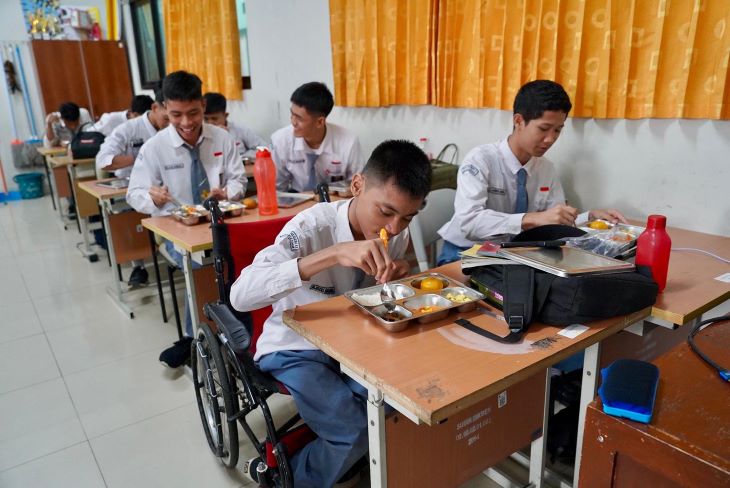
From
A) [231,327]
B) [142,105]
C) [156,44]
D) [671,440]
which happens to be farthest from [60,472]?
[156,44]

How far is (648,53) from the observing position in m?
2.07

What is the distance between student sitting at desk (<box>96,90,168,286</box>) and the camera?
3566 millimetres

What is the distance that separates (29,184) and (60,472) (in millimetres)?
6270

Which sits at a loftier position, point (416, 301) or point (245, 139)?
point (245, 139)

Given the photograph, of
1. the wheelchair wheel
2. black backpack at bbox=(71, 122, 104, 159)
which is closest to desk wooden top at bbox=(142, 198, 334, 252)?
the wheelchair wheel

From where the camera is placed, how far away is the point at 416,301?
4.30 feet

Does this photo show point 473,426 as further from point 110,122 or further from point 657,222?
point 110,122

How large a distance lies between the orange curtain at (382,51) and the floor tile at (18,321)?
8.14 feet

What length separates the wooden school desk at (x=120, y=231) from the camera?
3.10m

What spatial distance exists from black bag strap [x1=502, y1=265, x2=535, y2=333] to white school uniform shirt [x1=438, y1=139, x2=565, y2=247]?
30.4 inches

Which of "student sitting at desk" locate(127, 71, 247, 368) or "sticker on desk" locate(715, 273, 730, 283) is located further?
"student sitting at desk" locate(127, 71, 247, 368)

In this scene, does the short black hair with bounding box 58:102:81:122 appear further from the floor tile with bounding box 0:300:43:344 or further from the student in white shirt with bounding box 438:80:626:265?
the student in white shirt with bounding box 438:80:626:265

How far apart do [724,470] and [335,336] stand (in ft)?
2.42

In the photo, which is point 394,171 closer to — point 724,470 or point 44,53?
point 724,470
